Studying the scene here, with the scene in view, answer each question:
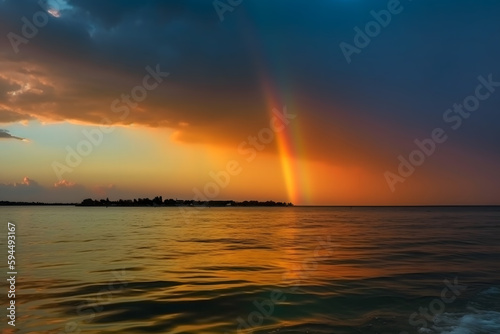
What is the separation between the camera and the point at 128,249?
111ft

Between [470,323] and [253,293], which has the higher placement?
[470,323]

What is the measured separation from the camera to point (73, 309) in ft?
46.4

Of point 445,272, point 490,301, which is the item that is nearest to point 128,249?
point 445,272

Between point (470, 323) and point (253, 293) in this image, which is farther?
point (253, 293)

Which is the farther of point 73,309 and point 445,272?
point 445,272

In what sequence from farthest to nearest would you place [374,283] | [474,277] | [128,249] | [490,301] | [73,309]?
[128,249]
[474,277]
[374,283]
[490,301]
[73,309]

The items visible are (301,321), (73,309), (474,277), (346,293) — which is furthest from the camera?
(474,277)

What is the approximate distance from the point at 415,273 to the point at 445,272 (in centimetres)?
207

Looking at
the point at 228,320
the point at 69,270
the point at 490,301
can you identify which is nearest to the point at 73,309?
the point at 228,320

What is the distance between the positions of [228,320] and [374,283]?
9.33 metres

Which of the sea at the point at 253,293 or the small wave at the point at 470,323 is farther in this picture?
the sea at the point at 253,293

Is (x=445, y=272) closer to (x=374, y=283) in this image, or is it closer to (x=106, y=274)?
(x=374, y=283)

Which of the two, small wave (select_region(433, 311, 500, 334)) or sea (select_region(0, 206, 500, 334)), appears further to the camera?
sea (select_region(0, 206, 500, 334))

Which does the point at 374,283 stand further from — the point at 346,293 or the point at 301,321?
the point at 301,321
